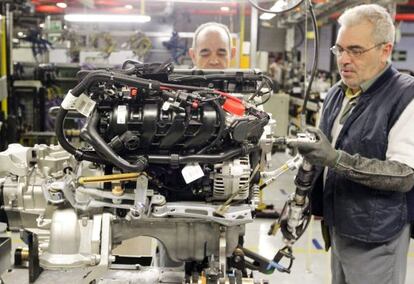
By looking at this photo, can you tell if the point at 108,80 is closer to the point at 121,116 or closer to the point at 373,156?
the point at 121,116

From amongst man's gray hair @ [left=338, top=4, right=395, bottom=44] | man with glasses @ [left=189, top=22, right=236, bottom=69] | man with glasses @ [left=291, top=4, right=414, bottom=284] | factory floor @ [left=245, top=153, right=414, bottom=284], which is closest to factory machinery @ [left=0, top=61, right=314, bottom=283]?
man with glasses @ [left=291, top=4, right=414, bottom=284]

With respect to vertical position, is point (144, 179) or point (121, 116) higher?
point (121, 116)

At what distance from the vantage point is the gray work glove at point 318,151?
5.30ft

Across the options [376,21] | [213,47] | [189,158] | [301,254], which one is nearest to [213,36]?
[213,47]

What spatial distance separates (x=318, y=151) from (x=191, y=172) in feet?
1.61

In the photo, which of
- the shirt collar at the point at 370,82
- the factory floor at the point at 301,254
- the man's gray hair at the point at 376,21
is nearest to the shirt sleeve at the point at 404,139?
the shirt collar at the point at 370,82

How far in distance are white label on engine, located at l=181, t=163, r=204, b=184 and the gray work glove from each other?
1.20ft

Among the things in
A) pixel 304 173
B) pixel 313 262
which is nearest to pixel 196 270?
pixel 304 173

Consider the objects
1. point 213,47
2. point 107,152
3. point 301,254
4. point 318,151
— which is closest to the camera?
point 107,152

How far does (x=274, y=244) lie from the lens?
161 inches

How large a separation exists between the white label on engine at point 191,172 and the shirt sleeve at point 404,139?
2.54 ft

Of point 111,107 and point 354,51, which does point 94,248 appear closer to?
point 111,107

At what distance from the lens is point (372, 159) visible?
5.59ft

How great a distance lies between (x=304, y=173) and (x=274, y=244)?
252 centimetres
